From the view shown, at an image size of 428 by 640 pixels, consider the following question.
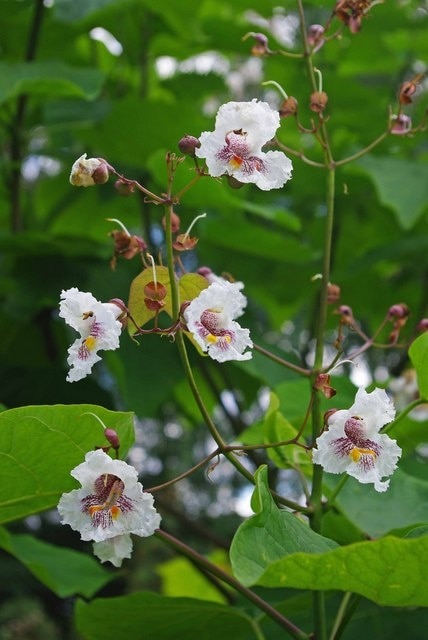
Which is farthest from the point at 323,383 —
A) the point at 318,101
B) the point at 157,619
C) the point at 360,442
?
the point at 157,619

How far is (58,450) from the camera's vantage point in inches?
30.0

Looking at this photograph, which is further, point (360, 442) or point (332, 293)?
point (332, 293)

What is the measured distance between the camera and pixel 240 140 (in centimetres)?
69

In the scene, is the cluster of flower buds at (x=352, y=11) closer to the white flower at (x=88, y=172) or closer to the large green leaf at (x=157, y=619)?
the white flower at (x=88, y=172)

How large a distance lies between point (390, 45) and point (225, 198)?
29.2 inches

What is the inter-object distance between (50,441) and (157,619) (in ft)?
0.94

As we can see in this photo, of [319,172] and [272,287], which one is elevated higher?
[319,172]

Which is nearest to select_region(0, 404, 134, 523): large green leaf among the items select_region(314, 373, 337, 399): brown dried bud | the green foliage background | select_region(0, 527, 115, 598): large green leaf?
select_region(314, 373, 337, 399): brown dried bud

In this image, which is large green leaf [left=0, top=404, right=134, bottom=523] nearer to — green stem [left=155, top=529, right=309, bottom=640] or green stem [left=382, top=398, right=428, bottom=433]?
green stem [left=155, top=529, right=309, bottom=640]

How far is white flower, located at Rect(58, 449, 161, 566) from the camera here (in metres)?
0.66

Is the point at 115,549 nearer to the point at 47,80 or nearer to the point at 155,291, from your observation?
the point at 155,291

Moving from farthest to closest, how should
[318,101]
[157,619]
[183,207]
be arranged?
1. [183,207]
2. [157,619]
3. [318,101]

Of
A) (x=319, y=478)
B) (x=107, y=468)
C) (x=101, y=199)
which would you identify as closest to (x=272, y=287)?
(x=101, y=199)

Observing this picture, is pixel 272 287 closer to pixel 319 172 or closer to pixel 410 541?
pixel 319 172
